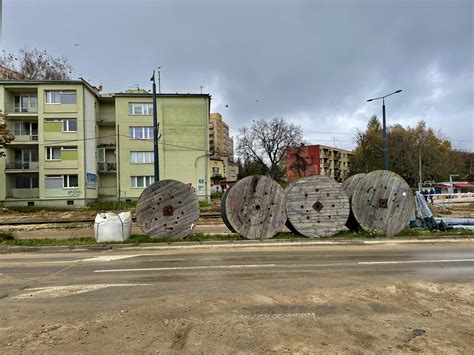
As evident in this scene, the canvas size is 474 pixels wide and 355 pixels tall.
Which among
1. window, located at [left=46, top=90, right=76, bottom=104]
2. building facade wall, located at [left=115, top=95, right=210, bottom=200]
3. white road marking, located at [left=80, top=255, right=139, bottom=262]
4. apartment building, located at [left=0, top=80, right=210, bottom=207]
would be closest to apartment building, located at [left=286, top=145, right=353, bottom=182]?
building facade wall, located at [left=115, top=95, right=210, bottom=200]

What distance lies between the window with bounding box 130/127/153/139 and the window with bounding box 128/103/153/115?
1771mm

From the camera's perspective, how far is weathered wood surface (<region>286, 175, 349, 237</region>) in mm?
13367

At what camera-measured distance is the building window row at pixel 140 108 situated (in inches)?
1686

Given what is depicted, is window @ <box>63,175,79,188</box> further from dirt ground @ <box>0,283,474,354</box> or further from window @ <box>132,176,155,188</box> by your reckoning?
dirt ground @ <box>0,283,474,354</box>

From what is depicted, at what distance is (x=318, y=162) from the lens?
10969 cm

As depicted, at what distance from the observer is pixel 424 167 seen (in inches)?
2847

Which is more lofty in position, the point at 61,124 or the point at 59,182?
the point at 61,124

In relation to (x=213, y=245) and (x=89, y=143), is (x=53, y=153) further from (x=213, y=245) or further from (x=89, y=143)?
(x=213, y=245)

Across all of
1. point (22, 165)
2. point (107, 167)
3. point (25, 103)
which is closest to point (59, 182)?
point (22, 165)

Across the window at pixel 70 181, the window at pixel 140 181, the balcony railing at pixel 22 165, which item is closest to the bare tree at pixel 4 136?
the balcony railing at pixel 22 165

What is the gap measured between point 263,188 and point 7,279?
26.2 feet

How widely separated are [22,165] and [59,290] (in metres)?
38.6

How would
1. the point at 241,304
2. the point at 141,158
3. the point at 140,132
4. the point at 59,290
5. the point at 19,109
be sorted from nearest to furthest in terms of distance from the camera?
1. the point at 241,304
2. the point at 59,290
3. the point at 19,109
4. the point at 141,158
5. the point at 140,132

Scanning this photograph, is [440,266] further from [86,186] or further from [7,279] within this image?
[86,186]
